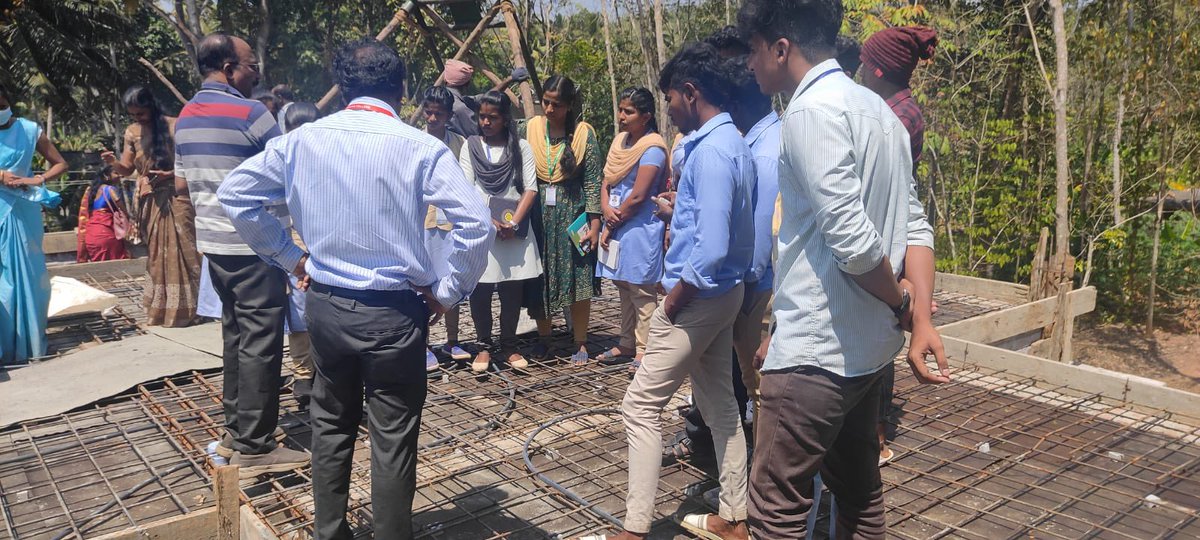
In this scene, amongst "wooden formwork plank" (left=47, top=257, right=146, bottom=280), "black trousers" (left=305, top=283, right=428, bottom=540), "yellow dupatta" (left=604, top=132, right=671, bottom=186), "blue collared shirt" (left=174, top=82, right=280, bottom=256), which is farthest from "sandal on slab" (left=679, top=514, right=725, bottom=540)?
"wooden formwork plank" (left=47, top=257, right=146, bottom=280)

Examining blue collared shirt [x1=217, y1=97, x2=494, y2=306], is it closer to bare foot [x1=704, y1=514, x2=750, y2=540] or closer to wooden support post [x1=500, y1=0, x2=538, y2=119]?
bare foot [x1=704, y1=514, x2=750, y2=540]

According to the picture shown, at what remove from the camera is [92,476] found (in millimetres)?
3754

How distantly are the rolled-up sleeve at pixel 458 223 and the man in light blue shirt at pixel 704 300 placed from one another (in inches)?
26.2

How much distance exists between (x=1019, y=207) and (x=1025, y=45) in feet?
5.55

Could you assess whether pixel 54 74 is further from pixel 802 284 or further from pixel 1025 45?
pixel 802 284

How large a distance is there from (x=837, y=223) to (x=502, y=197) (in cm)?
343

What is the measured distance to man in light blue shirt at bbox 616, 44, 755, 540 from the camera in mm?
2715

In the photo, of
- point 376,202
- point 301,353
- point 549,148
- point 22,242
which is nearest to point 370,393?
point 376,202

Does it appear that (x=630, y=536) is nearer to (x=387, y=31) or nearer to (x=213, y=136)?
(x=213, y=136)

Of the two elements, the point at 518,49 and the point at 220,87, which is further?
the point at 518,49

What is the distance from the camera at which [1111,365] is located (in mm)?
7996

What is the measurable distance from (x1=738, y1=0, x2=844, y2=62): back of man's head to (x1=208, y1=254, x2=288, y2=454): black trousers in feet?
8.07

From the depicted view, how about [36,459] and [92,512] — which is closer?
[92,512]

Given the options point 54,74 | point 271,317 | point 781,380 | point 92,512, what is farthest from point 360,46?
point 54,74
